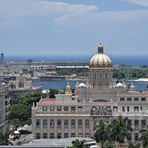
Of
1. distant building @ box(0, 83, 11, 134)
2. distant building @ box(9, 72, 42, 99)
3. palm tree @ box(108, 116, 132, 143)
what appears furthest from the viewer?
distant building @ box(9, 72, 42, 99)

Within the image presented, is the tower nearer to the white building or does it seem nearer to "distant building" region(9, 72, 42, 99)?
the white building

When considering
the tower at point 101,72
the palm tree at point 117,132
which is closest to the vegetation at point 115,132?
the palm tree at point 117,132

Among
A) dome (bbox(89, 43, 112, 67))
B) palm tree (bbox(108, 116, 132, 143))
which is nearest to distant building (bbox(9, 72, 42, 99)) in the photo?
dome (bbox(89, 43, 112, 67))

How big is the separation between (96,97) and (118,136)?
17.8 metres

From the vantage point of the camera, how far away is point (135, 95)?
93.6m

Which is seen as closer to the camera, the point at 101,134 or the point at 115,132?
the point at 115,132

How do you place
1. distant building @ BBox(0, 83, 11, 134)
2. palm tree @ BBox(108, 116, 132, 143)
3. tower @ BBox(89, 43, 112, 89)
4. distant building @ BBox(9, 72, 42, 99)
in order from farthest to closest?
distant building @ BBox(9, 72, 42, 99), tower @ BBox(89, 43, 112, 89), distant building @ BBox(0, 83, 11, 134), palm tree @ BBox(108, 116, 132, 143)

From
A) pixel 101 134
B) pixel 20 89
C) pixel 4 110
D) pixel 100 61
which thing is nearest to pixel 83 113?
pixel 100 61

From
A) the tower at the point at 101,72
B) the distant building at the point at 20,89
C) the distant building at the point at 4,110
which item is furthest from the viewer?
the distant building at the point at 20,89

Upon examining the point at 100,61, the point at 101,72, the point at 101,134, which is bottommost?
the point at 101,134

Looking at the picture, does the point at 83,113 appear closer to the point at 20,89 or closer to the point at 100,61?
the point at 100,61

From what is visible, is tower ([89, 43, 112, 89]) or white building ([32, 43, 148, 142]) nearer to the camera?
white building ([32, 43, 148, 142])

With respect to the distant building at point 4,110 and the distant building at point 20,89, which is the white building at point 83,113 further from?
the distant building at point 20,89

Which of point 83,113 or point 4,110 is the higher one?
point 4,110
